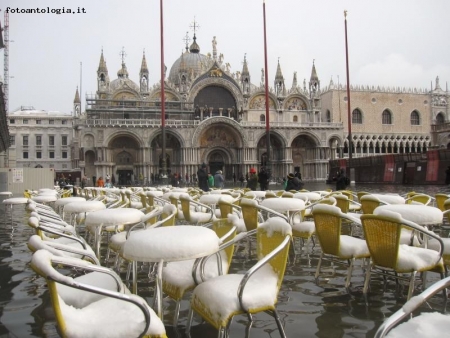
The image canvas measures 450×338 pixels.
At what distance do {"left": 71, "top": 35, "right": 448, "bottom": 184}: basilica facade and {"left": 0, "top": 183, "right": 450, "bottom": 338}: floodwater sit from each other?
3540cm

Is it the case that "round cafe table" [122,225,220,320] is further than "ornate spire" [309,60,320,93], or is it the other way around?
"ornate spire" [309,60,320,93]

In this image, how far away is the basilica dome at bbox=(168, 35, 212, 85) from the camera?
156 ft

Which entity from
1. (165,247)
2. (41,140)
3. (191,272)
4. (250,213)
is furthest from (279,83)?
(165,247)

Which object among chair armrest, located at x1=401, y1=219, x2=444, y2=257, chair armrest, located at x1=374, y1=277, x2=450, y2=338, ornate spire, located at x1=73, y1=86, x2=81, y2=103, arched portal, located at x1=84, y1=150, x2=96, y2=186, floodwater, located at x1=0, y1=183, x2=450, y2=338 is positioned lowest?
floodwater, located at x1=0, y1=183, x2=450, y2=338

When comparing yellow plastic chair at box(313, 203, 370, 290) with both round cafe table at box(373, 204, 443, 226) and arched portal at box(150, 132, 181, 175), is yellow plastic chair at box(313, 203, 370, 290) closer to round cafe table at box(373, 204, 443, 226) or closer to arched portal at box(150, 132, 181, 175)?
round cafe table at box(373, 204, 443, 226)

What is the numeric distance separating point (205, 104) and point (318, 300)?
137 feet

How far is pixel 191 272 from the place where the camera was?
349 cm

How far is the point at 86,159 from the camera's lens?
1613 inches

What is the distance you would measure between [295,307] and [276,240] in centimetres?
119

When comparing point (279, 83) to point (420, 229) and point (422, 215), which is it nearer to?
point (422, 215)

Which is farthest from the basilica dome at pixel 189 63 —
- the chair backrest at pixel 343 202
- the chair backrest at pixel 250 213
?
the chair backrest at pixel 250 213

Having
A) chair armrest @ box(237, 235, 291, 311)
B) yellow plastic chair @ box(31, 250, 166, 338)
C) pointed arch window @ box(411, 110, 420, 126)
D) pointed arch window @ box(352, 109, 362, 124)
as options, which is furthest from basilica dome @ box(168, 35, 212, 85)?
yellow plastic chair @ box(31, 250, 166, 338)

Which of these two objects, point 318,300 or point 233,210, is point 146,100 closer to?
point 233,210

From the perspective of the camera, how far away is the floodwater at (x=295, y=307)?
11.5 ft
